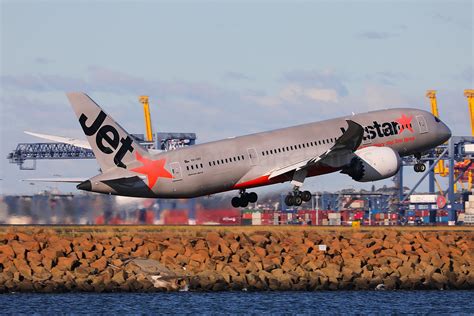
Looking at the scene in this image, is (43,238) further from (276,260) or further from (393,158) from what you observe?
(393,158)

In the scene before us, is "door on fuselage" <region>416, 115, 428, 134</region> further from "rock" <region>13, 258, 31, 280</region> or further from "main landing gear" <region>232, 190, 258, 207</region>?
"rock" <region>13, 258, 31, 280</region>

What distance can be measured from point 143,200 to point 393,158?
16.5 meters

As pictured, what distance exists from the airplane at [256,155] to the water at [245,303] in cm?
917

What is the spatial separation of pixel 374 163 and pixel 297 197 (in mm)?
5287

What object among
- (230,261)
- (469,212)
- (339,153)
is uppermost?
(469,212)

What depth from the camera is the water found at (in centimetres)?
5400

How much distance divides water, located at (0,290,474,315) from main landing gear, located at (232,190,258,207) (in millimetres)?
14702

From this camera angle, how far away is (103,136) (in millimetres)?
67250

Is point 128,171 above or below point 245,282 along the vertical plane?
above

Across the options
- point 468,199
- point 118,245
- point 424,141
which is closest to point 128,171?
point 118,245

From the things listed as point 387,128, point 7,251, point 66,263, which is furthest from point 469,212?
point 66,263

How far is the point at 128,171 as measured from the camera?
67.1 meters

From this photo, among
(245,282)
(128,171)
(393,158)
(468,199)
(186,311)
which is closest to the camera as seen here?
(186,311)

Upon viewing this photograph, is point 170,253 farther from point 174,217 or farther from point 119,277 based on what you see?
point 174,217
